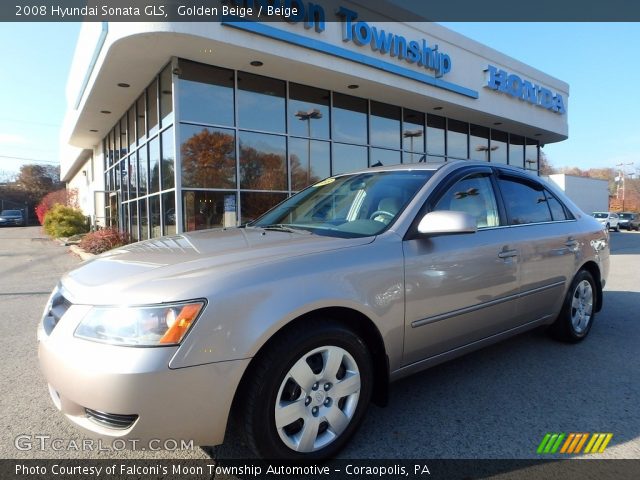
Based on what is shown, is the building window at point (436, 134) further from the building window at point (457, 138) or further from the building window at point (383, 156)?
the building window at point (383, 156)

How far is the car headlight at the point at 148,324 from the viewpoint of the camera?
1.83 metres

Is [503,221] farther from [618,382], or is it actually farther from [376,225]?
[618,382]

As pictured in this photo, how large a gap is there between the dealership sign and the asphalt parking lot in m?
11.8

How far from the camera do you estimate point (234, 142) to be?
1029 centimetres

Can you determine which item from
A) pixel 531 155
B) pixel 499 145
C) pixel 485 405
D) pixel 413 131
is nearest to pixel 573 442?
pixel 485 405

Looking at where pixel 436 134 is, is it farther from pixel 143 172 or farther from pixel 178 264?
pixel 178 264

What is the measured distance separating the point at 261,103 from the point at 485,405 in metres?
9.43

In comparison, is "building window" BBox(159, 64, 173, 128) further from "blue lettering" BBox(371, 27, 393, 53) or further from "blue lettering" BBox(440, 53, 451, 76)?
"blue lettering" BBox(440, 53, 451, 76)

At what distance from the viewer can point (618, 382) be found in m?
3.24

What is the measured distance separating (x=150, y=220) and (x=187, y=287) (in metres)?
10.4

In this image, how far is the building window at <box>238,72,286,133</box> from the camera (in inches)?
409

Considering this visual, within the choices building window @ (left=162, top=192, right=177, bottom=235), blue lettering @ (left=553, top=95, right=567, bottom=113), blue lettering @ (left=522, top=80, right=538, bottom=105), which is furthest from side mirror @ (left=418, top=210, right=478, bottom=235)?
blue lettering @ (left=553, top=95, right=567, bottom=113)

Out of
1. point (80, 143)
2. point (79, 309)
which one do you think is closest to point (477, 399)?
point (79, 309)

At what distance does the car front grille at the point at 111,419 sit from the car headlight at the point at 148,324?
324mm
